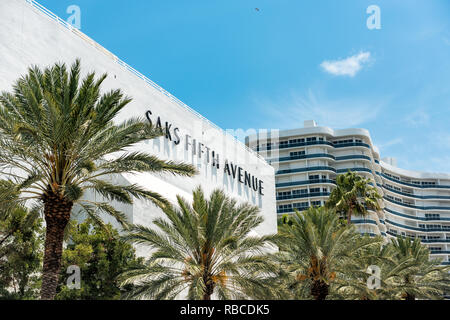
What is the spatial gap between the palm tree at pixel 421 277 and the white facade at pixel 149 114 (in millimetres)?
11902

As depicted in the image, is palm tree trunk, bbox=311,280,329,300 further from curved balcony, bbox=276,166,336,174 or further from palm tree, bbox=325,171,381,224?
curved balcony, bbox=276,166,336,174

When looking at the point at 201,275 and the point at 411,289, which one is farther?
the point at 411,289

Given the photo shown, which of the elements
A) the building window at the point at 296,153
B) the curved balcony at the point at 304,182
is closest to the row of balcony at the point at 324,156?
the building window at the point at 296,153

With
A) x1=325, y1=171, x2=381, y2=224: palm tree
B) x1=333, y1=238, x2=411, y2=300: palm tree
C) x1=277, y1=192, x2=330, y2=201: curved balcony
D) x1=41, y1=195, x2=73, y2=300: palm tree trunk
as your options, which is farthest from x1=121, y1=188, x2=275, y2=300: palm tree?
x1=277, y1=192, x2=330, y2=201: curved balcony

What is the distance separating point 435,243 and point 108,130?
95848mm

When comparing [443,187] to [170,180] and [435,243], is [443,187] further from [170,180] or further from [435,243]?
[170,180]

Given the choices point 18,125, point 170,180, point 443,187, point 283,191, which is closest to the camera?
point 18,125

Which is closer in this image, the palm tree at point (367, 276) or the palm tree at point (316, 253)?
the palm tree at point (316, 253)

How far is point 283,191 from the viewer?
8600 cm

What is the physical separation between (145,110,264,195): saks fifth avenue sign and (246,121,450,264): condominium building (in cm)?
3953

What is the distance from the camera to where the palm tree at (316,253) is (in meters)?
24.4

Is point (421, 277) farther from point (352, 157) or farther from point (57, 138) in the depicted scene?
point (352, 157)

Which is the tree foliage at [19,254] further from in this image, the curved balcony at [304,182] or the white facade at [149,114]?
the curved balcony at [304,182]
